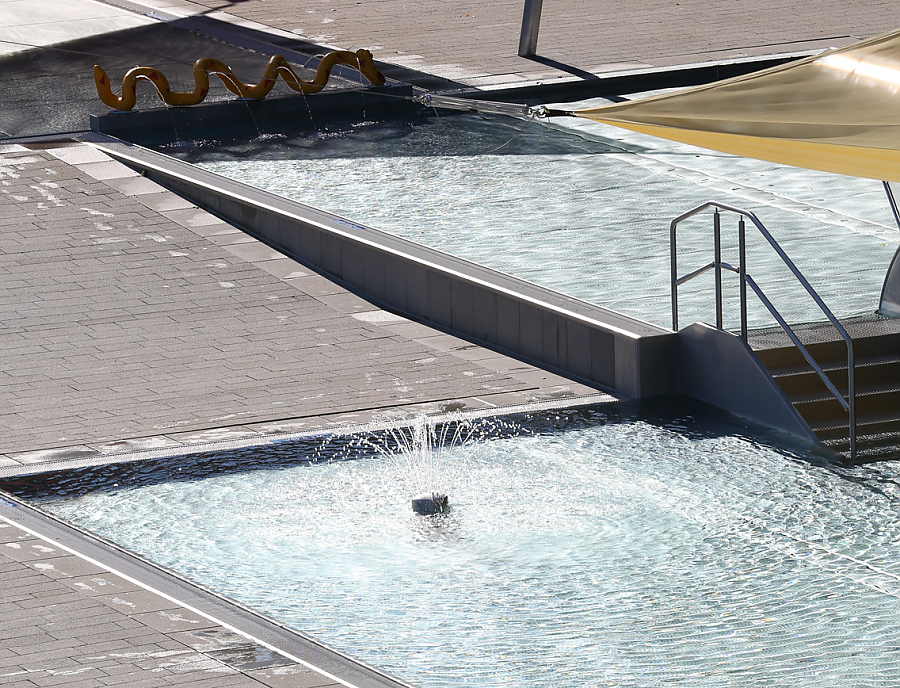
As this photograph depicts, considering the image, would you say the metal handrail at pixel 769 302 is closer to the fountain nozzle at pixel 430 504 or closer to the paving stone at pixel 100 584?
the fountain nozzle at pixel 430 504

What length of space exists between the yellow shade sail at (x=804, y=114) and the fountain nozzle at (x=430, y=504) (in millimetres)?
2432

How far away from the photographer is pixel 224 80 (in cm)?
Answer: 1877

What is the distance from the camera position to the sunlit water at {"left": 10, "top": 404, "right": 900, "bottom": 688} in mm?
6984

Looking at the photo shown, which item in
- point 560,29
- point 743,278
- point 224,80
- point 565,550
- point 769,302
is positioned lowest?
point 565,550

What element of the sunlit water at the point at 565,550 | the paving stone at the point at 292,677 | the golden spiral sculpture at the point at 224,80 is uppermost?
the golden spiral sculpture at the point at 224,80

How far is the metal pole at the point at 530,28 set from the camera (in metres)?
20.7

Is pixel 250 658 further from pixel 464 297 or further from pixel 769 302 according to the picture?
pixel 464 297

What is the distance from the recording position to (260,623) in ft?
23.5

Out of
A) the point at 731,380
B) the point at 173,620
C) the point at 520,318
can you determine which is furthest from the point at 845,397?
the point at 173,620

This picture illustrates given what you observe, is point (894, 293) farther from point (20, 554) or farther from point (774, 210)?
point (20, 554)

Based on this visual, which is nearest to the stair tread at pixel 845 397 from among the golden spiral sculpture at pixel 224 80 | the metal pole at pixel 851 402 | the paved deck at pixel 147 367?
the metal pole at pixel 851 402

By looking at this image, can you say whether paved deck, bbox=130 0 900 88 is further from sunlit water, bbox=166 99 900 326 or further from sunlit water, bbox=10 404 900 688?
sunlit water, bbox=10 404 900 688

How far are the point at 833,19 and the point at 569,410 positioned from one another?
14.5 m

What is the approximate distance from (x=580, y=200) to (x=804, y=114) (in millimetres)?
5711
